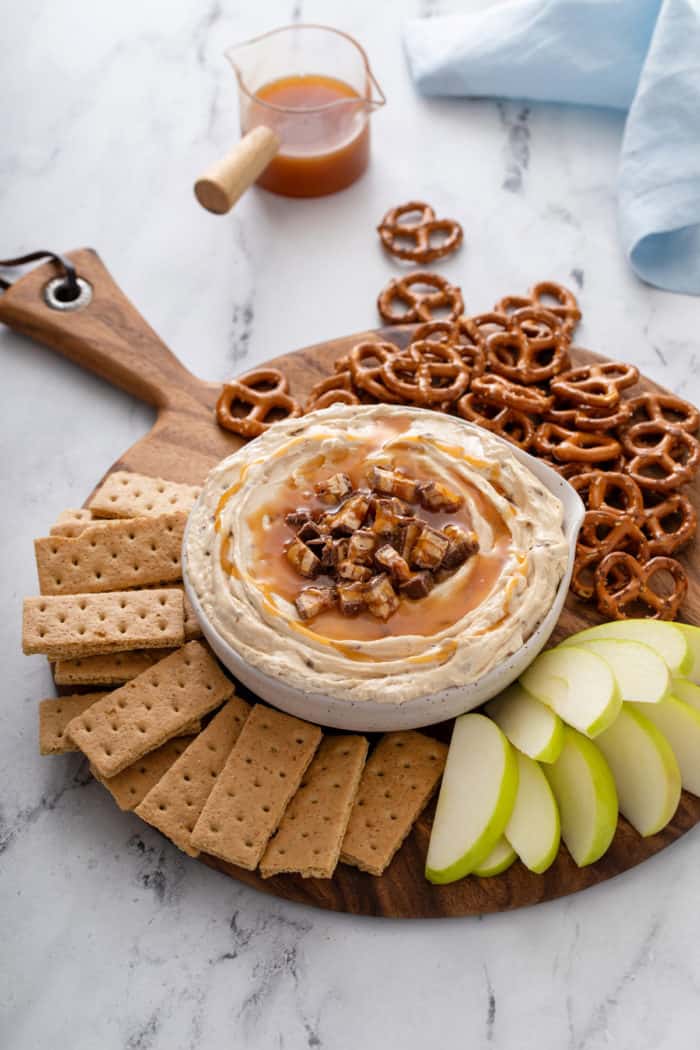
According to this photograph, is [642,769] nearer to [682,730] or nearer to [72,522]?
[682,730]

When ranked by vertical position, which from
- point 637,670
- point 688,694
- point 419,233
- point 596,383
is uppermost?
point 419,233

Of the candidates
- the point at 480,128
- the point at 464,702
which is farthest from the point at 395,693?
the point at 480,128

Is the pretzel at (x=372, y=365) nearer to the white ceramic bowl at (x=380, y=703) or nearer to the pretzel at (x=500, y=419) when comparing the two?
the pretzel at (x=500, y=419)

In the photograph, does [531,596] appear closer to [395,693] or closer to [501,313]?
[395,693]

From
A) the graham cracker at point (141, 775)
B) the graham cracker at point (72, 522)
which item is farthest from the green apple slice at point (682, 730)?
the graham cracker at point (72, 522)

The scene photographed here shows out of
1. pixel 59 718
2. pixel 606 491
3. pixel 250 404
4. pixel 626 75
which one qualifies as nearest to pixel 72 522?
pixel 59 718
